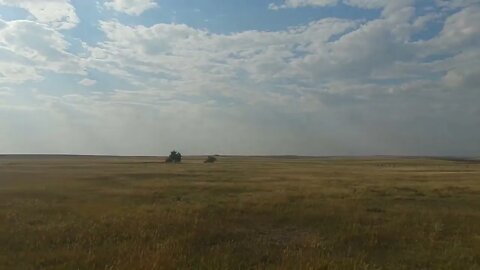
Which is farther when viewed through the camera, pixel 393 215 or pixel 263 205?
pixel 263 205

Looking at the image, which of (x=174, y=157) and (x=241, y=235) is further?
(x=174, y=157)

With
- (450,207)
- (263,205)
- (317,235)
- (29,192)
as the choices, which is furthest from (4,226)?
(450,207)

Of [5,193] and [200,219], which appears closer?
[200,219]

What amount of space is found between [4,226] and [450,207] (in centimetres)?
2045

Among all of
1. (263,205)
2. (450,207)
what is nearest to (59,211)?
(263,205)

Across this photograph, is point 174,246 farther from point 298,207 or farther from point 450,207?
→ point 450,207

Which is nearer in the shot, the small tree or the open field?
the open field

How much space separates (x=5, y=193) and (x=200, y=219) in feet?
58.5

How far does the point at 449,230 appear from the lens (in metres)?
17.6

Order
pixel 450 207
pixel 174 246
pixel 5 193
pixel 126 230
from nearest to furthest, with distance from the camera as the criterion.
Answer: pixel 174 246
pixel 126 230
pixel 450 207
pixel 5 193

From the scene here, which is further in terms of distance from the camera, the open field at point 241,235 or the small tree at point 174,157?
the small tree at point 174,157

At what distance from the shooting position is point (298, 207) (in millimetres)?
23844

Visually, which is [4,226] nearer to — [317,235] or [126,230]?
[126,230]

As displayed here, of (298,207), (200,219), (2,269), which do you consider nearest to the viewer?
(2,269)
